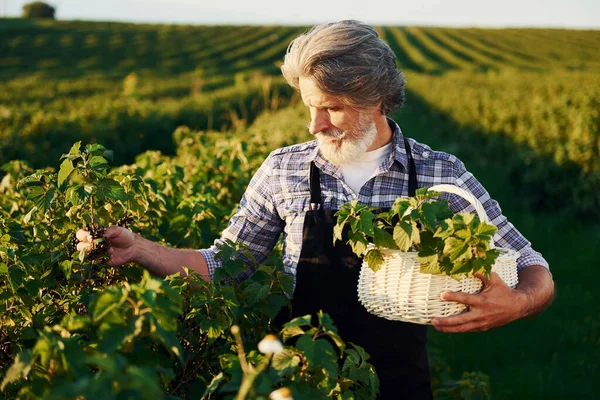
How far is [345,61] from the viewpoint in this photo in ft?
7.57

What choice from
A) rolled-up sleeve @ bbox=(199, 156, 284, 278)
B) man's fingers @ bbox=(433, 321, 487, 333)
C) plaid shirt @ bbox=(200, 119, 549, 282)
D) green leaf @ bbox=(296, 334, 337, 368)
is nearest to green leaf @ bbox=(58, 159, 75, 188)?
Answer: plaid shirt @ bbox=(200, 119, 549, 282)

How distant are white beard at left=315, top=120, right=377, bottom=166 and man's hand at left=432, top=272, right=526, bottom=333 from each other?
69 cm

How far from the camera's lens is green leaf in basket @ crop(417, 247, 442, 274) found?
1782mm

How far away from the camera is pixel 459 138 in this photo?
676 inches


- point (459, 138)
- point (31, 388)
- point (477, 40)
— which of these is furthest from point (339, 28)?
point (477, 40)

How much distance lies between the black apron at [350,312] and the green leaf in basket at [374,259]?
0.32m

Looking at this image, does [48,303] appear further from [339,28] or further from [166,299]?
[339,28]

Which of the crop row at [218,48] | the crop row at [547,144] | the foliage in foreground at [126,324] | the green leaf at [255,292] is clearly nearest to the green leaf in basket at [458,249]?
the foliage in foreground at [126,324]

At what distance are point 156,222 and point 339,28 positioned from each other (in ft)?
4.19

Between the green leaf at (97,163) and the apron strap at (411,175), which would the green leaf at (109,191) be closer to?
the green leaf at (97,163)

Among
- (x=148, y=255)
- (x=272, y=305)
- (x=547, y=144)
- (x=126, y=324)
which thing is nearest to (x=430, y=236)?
(x=272, y=305)

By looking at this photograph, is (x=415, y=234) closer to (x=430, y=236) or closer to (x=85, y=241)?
(x=430, y=236)

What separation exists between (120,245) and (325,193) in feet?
2.48

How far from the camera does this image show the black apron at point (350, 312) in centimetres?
226
